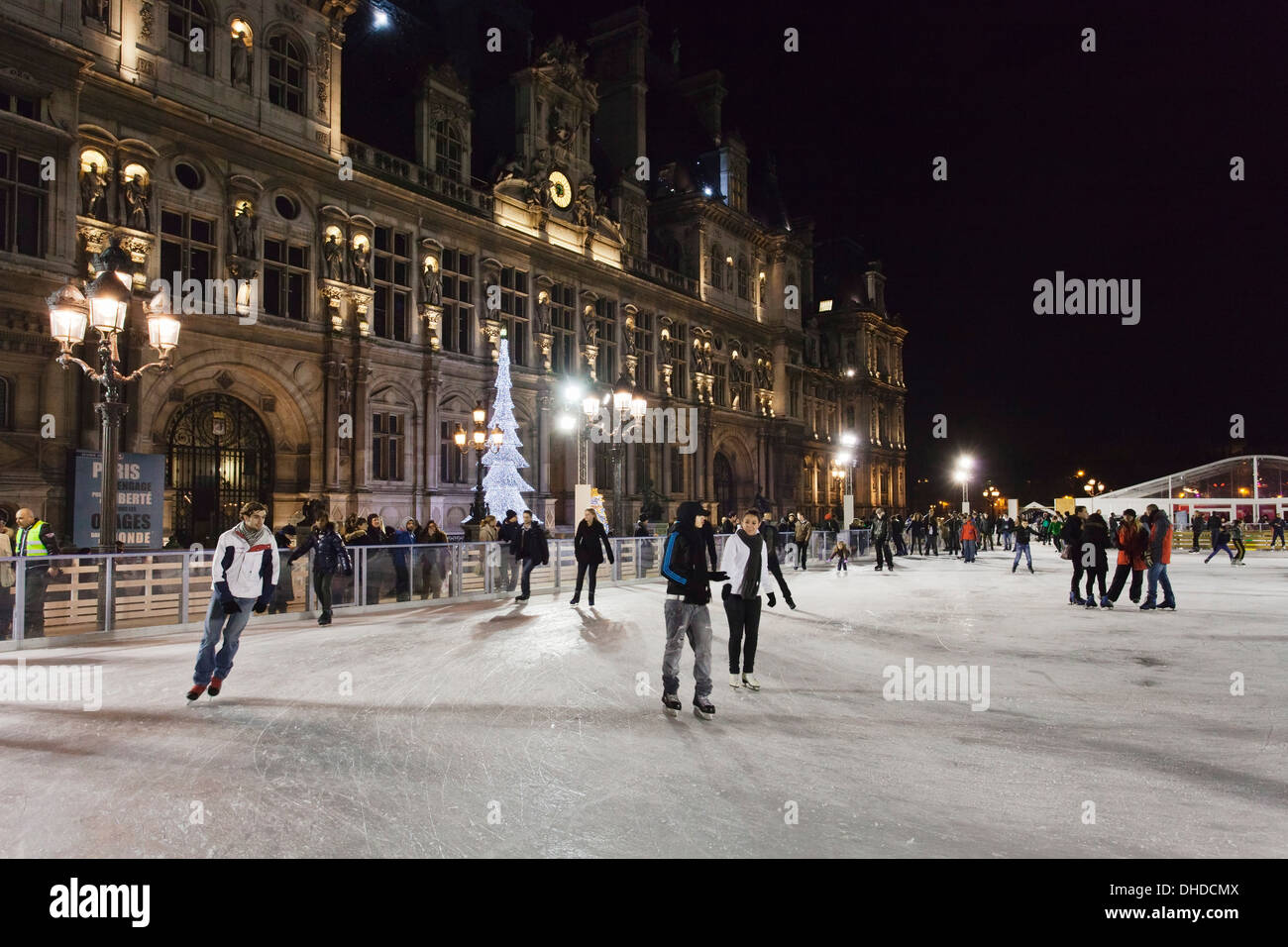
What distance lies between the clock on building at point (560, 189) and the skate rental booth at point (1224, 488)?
3020cm

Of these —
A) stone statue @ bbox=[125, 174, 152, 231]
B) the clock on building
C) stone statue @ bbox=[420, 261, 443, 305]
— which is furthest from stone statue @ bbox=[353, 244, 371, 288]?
the clock on building

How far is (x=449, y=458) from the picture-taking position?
28297 millimetres

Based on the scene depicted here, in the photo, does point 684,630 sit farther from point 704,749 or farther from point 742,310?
point 742,310

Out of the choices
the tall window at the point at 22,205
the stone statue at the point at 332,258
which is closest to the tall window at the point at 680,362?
the stone statue at the point at 332,258

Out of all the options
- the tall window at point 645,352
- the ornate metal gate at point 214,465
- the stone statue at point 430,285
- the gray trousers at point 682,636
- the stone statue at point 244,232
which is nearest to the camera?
the gray trousers at point 682,636

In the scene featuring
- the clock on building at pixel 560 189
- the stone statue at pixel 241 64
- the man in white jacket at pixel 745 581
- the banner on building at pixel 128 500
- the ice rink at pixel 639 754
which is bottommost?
the ice rink at pixel 639 754

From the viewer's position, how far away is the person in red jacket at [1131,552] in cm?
1493

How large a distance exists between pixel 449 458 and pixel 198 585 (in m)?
16.2

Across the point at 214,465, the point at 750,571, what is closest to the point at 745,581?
the point at 750,571

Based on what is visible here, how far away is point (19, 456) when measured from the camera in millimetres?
17672

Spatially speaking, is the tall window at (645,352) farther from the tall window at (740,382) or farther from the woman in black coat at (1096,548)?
the woman in black coat at (1096,548)

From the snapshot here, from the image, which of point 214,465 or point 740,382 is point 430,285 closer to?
point 214,465

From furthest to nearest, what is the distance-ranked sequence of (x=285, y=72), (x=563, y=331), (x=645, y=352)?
(x=645, y=352) → (x=563, y=331) → (x=285, y=72)

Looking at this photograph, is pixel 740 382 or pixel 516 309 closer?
pixel 516 309
